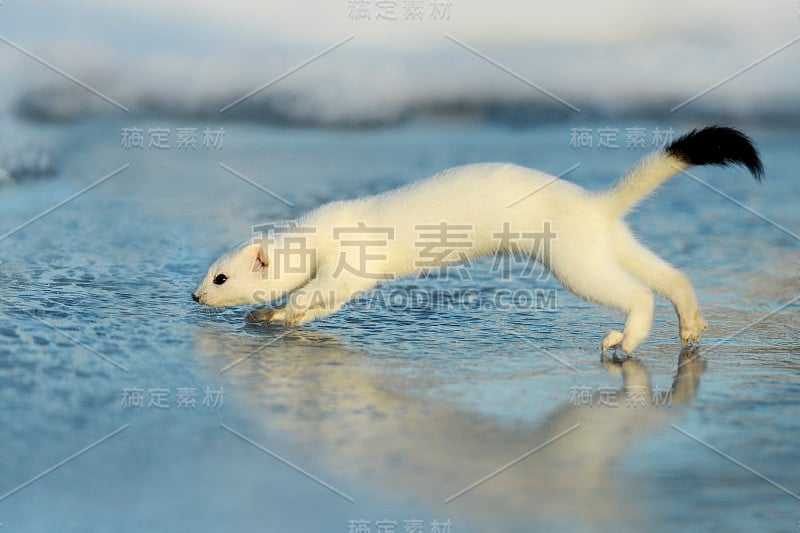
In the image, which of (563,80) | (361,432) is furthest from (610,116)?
(361,432)

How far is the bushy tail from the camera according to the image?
468 centimetres

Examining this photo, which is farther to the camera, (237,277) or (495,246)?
(237,277)

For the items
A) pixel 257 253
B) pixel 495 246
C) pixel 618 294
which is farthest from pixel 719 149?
pixel 257 253

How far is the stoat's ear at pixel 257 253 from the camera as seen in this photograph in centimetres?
562

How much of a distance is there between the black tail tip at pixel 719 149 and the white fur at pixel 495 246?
0.09 metres

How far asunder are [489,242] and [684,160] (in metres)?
1.08

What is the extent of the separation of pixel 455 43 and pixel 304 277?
6284 millimetres

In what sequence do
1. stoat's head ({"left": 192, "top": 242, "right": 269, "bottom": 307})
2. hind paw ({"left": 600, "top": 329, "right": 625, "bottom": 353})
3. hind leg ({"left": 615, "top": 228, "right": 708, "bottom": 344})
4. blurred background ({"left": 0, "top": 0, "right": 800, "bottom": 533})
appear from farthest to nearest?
1. stoat's head ({"left": 192, "top": 242, "right": 269, "bottom": 307})
2. hind leg ({"left": 615, "top": 228, "right": 708, "bottom": 344})
3. hind paw ({"left": 600, "top": 329, "right": 625, "bottom": 353})
4. blurred background ({"left": 0, "top": 0, "right": 800, "bottom": 533})

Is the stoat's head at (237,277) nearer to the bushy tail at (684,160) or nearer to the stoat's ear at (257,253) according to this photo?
the stoat's ear at (257,253)

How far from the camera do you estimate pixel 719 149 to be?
473cm

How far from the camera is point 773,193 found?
879 cm
